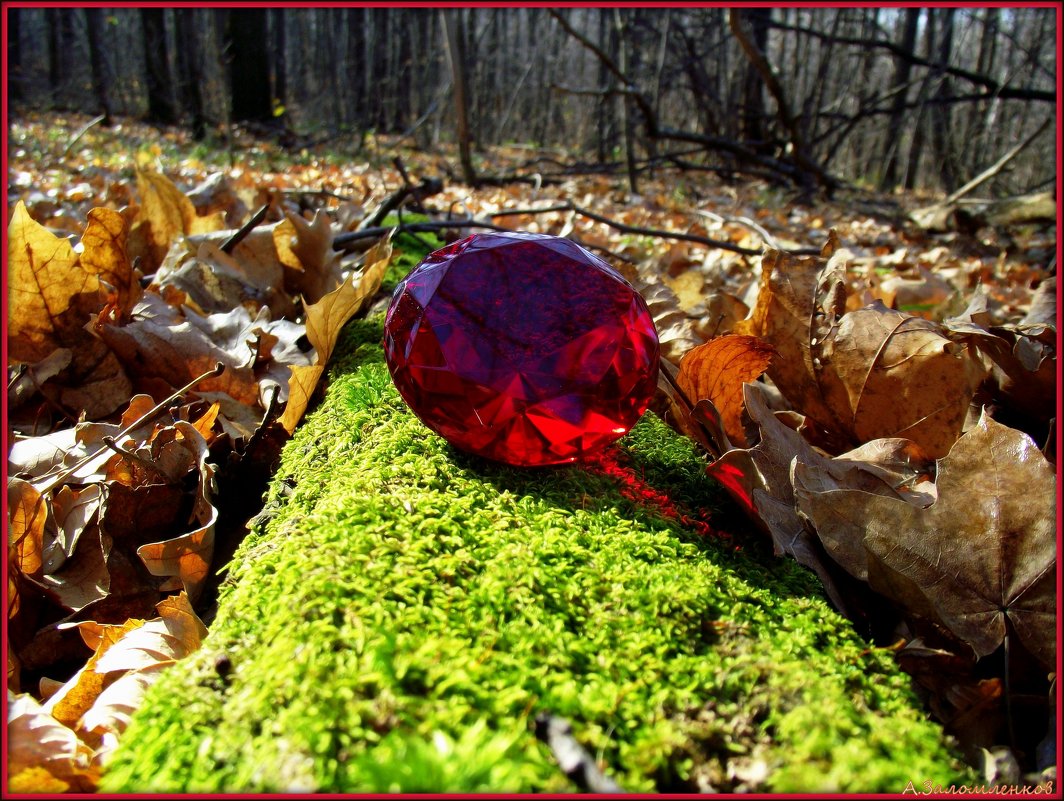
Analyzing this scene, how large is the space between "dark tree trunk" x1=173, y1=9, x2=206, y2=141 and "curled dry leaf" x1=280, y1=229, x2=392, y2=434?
13.6 meters

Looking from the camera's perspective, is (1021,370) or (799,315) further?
(799,315)

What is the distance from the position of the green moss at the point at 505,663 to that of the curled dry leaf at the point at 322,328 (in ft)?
1.58

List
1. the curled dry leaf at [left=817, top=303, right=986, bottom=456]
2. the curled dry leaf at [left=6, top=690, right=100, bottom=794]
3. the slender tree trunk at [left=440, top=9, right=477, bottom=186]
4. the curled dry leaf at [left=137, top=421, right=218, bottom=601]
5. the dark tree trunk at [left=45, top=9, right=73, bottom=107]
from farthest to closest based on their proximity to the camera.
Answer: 1. the dark tree trunk at [left=45, top=9, right=73, bottom=107]
2. the slender tree trunk at [left=440, top=9, right=477, bottom=186]
3. the curled dry leaf at [left=817, top=303, right=986, bottom=456]
4. the curled dry leaf at [left=137, top=421, right=218, bottom=601]
5. the curled dry leaf at [left=6, top=690, right=100, bottom=794]

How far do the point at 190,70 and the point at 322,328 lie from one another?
1507cm

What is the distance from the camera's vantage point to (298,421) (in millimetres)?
1717

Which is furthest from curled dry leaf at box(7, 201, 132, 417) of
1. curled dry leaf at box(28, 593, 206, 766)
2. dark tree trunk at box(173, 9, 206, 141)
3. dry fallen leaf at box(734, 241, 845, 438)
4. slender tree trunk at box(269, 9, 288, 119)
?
slender tree trunk at box(269, 9, 288, 119)

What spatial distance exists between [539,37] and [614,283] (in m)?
23.3

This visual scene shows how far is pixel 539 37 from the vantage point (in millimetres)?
21891

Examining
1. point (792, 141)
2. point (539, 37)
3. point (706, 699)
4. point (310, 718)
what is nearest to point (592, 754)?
point (706, 699)

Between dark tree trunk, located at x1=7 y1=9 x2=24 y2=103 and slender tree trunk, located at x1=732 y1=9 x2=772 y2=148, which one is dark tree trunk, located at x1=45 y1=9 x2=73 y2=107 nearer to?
dark tree trunk, located at x1=7 y1=9 x2=24 y2=103

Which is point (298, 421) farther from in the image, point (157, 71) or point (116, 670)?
point (157, 71)

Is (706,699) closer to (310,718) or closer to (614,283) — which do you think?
(310,718)

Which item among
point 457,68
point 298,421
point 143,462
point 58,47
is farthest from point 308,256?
point 58,47

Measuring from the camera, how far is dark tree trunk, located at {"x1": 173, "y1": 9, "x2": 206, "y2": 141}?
13711 mm
